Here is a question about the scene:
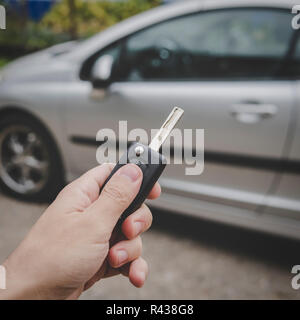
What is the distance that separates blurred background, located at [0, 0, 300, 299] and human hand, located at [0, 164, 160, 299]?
1078mm

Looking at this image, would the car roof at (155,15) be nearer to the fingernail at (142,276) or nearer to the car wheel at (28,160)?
the car wheel at (28,160)

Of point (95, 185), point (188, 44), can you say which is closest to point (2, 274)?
point (95, 185)

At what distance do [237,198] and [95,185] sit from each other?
1.30 meters

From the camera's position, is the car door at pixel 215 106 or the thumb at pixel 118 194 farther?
the car door at pixel 215 106

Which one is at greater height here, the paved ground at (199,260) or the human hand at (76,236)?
the human hand at (76,236)

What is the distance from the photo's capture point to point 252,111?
186 centimetres

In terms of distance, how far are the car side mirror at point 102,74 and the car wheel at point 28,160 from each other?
0.55 metres

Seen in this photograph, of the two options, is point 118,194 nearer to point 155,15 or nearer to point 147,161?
point 147,161

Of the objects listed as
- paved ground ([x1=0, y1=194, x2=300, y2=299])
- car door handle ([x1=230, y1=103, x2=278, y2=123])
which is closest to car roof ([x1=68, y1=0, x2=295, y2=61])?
car door handle ([x1=230, y1=103, x2=278, y2=123])

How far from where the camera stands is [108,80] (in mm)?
2174

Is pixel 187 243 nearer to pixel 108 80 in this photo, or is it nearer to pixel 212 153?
pixel 212 153

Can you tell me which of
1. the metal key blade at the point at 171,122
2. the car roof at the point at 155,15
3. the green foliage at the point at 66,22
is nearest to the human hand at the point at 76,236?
the metal key blade at the point at 171,122

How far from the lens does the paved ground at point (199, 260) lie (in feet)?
6.22

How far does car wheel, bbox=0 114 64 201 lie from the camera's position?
8.20 feet
